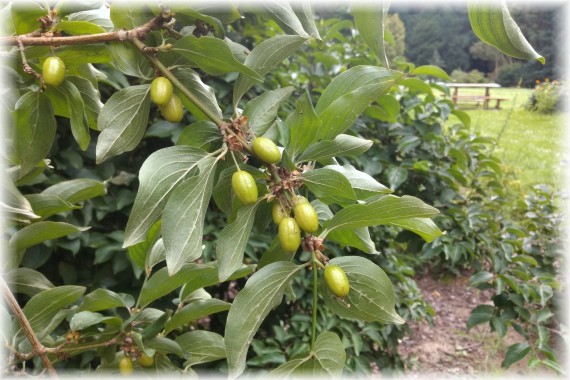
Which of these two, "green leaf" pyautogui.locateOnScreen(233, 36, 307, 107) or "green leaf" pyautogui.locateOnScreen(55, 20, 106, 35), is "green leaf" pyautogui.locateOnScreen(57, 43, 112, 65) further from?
"green leaf" pyautogui.locateOnScreen(233, 36, 307, 107)

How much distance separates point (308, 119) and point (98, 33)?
34 centimetres

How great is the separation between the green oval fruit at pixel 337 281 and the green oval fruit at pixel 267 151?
164 millimetres

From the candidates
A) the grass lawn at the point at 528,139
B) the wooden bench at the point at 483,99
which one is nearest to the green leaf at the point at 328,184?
the grass lawn at the point at 528,139

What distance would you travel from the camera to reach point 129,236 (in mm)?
664

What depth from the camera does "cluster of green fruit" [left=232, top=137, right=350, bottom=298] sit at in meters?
0.65

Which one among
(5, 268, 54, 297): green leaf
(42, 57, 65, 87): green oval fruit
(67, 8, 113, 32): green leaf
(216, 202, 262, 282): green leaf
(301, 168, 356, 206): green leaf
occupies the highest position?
(67, 8, 113, 32): green leaf

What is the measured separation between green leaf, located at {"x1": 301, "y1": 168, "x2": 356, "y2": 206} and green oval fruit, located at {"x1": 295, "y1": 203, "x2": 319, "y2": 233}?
55 mm

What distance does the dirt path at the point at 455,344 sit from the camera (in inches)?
134

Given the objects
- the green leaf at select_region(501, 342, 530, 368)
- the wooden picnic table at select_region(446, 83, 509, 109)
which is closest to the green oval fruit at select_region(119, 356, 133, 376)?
the green leaf at select_region(501, 342, 530, 368)

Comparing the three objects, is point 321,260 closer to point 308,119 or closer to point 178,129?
point 308,119

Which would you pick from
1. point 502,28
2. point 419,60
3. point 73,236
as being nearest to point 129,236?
point 502,28

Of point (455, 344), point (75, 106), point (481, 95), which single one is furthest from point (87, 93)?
point (481, 95)

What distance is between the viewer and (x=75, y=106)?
84 cm

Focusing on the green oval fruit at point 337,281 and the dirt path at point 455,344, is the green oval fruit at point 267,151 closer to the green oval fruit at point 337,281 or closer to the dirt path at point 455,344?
the green oval fruit at point 337,281
